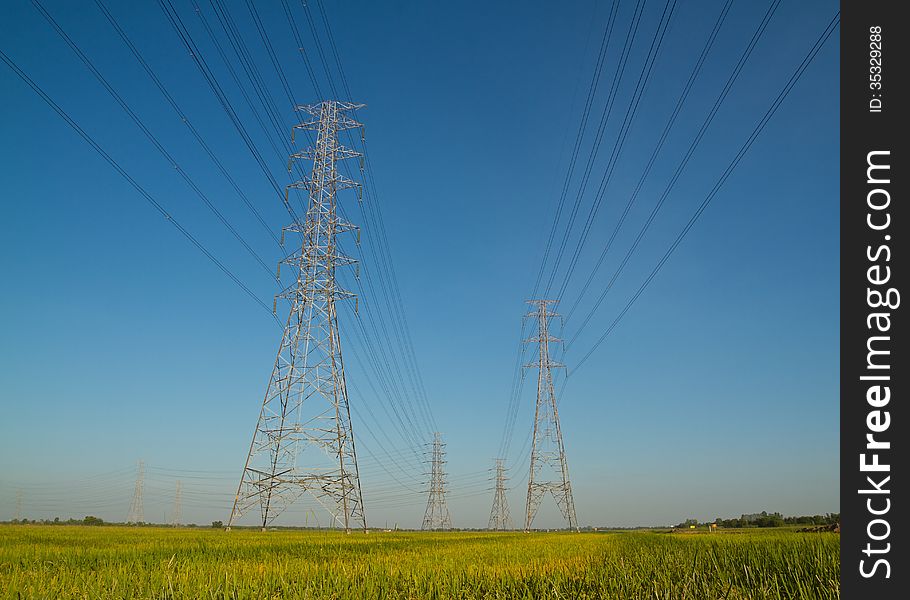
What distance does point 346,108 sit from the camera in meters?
33.2

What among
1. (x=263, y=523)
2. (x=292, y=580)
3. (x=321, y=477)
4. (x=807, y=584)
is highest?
(x=807, y=584)
